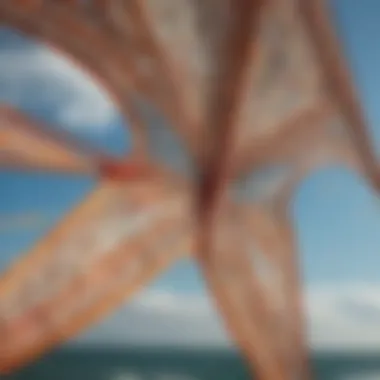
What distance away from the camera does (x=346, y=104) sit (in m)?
1.80

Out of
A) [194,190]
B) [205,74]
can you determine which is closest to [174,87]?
[205,74]

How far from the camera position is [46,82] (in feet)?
6.23

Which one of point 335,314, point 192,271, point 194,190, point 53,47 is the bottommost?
point 335,314

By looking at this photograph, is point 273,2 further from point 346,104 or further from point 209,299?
point 209,299

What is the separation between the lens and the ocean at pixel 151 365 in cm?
175

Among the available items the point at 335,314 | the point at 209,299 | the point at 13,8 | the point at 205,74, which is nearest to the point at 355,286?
the point at 335,314

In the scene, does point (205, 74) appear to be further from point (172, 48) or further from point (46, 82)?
point (46, 82)

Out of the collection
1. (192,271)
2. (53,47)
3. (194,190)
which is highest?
(53,47)

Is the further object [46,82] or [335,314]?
[46,82]

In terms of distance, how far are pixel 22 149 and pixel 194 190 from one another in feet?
0.98

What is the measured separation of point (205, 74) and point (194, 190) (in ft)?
0.63

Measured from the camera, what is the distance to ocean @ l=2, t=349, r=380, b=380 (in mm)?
1754

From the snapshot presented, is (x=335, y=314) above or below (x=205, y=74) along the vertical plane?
below

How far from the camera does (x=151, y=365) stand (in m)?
1.79
